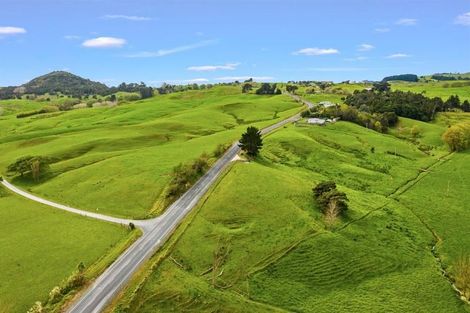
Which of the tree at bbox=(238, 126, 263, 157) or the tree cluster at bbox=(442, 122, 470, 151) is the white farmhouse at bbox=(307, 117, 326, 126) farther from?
the tree at bbox=(238, 126, 263, 157)

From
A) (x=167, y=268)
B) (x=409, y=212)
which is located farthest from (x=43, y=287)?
(x=409, y=212)

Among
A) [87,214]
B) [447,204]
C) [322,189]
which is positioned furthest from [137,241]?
[447,204]

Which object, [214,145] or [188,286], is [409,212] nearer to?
[188,286]

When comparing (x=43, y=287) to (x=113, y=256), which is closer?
(x=43, y=287)

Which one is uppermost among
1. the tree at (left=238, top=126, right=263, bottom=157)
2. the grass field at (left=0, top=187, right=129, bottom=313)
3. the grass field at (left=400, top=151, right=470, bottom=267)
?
the tree at (left=238, top=126, right=263, bottom=157)

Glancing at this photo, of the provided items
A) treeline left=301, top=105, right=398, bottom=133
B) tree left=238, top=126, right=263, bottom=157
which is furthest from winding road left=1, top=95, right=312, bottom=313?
treeline left=301, top=105, right=398, bottom=133

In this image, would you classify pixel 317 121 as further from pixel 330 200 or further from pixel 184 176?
pixel 330 200
